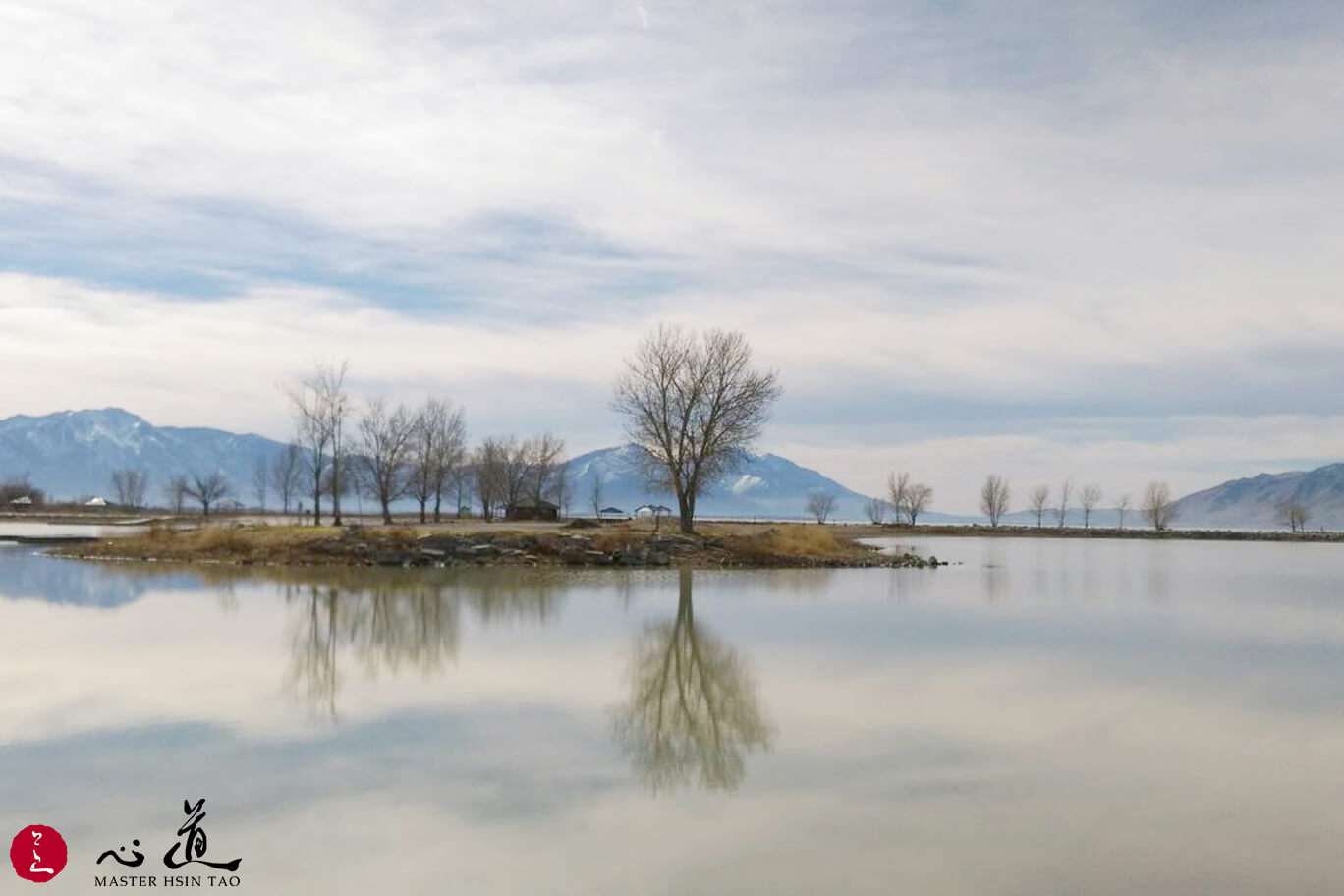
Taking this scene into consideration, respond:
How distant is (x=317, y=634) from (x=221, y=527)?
2645 cm

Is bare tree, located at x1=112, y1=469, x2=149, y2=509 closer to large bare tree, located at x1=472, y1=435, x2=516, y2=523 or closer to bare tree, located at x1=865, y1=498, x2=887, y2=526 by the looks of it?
large bare tree, located at x1=472, y1=435, x2=516, y2=523

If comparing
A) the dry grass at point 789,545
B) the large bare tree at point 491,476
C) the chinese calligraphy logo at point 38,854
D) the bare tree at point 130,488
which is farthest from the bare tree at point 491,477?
the chinese calligraphy logo at point 38,854

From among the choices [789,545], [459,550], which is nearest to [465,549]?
[459,550]

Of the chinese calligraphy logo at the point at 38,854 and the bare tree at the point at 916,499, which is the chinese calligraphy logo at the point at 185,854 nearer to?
the chinese calligraphy logo at the point at 38,854

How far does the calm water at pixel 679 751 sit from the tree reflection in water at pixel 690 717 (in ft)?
0.18

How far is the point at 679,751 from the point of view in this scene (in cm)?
1026

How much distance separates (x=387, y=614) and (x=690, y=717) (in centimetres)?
1148

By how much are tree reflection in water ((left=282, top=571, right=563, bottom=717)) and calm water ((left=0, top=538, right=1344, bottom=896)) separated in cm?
13

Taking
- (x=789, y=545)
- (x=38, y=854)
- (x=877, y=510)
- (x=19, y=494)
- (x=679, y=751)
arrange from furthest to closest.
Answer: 1. (x=877, y=510)
2. (x=19, y=494)
3. (x=789, y=545)
4. (x=679, y=751)
5. (x=38, y=854)

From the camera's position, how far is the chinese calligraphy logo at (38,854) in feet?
22.5

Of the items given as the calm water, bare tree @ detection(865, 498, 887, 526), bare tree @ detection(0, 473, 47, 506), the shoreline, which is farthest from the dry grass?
bare tree @ detection(0, 473, 47, 506)

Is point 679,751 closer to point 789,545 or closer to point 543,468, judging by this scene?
point 789,545

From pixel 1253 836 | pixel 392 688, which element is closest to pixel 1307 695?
pixel 1253 836

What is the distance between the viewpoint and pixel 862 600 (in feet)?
86.1
